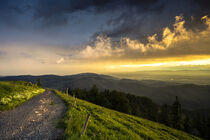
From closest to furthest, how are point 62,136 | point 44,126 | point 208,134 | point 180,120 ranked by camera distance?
point 62,136 < point 44,126 < point 180,120 < point 208,134

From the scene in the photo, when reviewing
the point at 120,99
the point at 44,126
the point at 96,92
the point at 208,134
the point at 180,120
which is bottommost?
the point at 208,134

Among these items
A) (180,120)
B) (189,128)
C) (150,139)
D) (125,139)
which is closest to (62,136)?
(125,139)

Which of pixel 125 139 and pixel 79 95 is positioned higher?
pixel 125 139

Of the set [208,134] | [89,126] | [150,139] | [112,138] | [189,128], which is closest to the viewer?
[112,138]

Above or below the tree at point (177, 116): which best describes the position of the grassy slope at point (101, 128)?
above

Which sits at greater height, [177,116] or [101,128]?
[101,128]

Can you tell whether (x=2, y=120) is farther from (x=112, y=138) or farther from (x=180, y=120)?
(x=180, y=120)

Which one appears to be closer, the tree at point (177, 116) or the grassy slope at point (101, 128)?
the grassy slope at point (101, 128)

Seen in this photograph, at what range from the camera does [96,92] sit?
183 ft

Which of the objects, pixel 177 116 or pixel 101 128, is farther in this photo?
pixel 177 116

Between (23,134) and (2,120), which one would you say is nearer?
(23,134)

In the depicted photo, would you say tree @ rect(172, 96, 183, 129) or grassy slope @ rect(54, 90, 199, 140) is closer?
grassy slope @ rect(54, 90, 199, 140)

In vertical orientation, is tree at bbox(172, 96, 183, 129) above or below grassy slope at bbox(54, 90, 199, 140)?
below

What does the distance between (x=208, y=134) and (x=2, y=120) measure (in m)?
69.4
